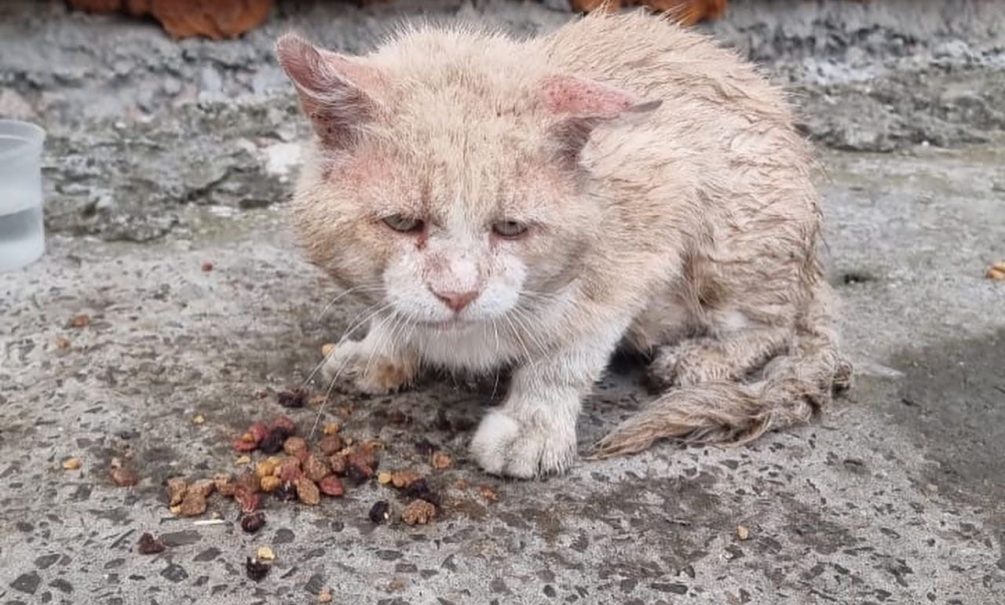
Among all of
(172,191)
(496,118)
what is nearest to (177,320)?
(172,191)

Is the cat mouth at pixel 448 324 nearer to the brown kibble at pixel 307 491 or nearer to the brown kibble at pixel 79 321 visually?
the brown kibble at pixel 307 491

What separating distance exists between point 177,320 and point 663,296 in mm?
1156

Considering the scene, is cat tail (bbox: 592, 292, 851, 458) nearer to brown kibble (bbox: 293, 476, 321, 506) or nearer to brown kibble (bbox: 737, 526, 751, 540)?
brown kibble (bbox: 737, 526, 751, 540)

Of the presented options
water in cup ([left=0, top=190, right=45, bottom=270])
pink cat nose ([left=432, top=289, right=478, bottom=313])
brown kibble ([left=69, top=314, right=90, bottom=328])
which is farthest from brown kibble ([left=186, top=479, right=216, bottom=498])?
water in cup ([left=0, top=190, right=45, bottom=270])

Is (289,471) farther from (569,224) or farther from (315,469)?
(569,224)

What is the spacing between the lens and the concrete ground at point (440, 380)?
195cm

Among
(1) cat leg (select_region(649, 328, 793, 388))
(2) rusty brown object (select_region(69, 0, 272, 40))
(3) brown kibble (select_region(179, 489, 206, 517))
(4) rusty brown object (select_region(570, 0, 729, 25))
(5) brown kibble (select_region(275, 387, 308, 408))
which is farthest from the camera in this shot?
(4) rusty brown object (select_region(570, 0, 729, 25))

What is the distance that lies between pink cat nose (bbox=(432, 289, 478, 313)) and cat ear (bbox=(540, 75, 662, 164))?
0.30m

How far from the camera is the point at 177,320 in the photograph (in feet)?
8.86

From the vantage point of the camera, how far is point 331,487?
2.10 metres

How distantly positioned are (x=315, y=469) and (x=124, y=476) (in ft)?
1.18

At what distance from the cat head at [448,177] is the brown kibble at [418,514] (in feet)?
1.13

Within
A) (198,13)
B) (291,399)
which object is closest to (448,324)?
(291,399)

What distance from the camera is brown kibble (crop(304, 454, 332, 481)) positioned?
2.12 meters
